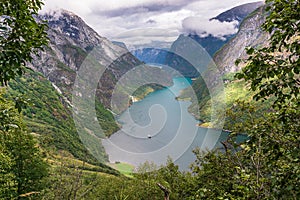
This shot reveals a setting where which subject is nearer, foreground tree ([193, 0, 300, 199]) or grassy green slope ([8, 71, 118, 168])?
foreground tree ([193, 0, 300, 199])

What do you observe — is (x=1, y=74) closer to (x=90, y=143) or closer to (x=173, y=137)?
(x=173, y=137)

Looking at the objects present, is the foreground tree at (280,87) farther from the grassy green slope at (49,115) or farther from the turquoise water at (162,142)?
the grassy green slope at (49,115)

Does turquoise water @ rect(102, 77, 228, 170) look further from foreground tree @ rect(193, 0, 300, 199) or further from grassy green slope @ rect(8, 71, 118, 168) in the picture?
foreground tree @ rect(193, 0, 300, 199)

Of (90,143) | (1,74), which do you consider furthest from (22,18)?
(90,143)

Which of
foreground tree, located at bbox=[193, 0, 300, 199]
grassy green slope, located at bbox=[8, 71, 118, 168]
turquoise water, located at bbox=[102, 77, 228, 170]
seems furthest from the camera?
grassy green slope, located at bbox=[8, 71, 118, 168]

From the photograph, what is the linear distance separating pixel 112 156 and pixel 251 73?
108357mm

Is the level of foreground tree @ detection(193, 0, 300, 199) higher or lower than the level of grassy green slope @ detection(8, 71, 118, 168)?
higher

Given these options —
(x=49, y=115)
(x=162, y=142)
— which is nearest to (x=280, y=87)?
(x=162, y=142)

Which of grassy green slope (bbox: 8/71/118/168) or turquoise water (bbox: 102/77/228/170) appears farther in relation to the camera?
grassy green slope (bbox: 8/71/118/168)

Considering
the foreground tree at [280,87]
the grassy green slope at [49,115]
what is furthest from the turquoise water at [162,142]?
the foreground tree at [280,87]

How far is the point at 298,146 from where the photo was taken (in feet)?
11.3

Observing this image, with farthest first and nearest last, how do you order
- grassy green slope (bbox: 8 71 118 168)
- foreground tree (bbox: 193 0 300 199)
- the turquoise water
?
grassy green slope (bbox: 8 71 118 168), the turquoise water, foreground tree (bbox: 193 0 300 199)

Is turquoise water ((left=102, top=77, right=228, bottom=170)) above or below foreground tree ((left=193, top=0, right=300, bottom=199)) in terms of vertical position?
below

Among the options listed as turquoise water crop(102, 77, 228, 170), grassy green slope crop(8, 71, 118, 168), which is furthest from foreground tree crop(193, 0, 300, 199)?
grassy green slope crop(8, 71, 118, 168)
